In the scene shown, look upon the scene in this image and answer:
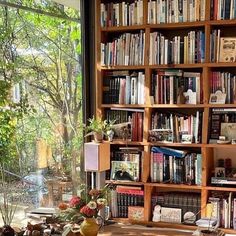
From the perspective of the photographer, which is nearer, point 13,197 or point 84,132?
point 13,197

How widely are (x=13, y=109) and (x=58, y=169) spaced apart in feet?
3.17

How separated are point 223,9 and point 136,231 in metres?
2.16

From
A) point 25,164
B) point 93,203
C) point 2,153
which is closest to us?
point 93,203

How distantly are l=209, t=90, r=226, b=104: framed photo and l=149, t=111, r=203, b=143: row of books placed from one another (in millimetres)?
170

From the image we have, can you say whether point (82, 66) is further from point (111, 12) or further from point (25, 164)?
point (25, 164)

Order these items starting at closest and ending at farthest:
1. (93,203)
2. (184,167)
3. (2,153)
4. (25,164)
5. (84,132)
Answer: (93,203) < (2,153) < (25,164) < (184,167) < (84,132)

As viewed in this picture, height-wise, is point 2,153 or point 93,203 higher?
point 2,153

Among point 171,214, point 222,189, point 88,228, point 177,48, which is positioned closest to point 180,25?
point 177,48

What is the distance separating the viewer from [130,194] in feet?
16.2

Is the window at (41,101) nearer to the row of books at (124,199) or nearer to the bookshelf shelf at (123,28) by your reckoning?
the bookshelf shelf at (123,28)

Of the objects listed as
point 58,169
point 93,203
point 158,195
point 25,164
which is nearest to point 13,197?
point 25,164

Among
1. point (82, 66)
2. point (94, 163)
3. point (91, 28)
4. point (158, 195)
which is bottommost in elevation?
point (158, 195)

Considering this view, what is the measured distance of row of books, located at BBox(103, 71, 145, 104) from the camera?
4.87 metres

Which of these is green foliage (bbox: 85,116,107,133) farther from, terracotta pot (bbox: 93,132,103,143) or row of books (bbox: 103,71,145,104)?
row of books (bbox: 103,71,145,104)
